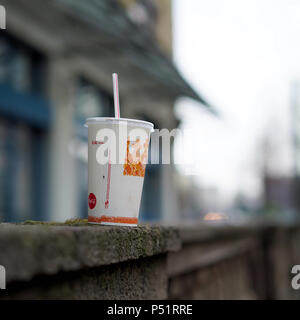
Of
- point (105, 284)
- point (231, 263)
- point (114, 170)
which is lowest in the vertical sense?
point (231, 263)

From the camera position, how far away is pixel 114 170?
4.58 ft

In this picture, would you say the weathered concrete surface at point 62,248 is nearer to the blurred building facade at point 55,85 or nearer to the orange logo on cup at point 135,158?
the orange logo on cup at point 135,158

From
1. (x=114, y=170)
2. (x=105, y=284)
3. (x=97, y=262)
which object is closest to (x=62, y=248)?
(x=97, y=262)

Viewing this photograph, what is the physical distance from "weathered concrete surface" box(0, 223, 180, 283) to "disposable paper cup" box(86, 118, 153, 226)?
0.37 feet

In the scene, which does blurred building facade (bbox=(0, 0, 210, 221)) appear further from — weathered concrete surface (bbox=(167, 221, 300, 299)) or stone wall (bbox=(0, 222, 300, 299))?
stone wall (bbox=(0, 222, 300, 299))

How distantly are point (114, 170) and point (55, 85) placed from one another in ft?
25.1

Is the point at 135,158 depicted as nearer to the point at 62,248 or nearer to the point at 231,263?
the point at 62,248

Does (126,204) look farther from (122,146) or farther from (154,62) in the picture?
(154,62)

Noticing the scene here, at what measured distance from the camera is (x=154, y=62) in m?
9.68

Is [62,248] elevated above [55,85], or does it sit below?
below

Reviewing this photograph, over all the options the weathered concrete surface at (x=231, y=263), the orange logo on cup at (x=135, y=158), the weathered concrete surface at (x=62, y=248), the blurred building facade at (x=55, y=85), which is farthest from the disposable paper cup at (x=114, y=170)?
the blurred building facade at (x=55, y=85)

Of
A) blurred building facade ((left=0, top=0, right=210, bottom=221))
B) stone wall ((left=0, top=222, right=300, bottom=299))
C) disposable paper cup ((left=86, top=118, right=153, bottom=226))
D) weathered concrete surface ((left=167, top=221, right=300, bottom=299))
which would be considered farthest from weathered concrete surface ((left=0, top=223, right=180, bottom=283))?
blurred building facade ((left=0, top=0, right=210, bottom=221))

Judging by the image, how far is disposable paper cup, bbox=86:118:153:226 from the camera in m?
1.39
